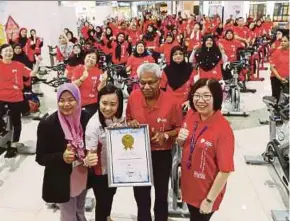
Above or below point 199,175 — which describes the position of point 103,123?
above

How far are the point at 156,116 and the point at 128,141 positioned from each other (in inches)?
10.6

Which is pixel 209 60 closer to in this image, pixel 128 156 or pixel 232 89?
pixel 232 89

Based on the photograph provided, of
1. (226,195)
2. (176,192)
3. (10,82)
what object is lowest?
(226,195)

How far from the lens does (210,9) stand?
1534cm

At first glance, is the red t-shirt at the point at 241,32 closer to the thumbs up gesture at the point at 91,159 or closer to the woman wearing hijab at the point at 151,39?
the woman wearing hijab at the point at 151,39

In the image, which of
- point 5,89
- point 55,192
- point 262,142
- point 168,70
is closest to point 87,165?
point 55,192

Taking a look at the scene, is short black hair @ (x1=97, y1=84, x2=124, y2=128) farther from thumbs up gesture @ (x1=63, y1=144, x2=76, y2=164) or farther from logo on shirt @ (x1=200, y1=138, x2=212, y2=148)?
logo on shirt @ (x1=200, y1=138, x2=212, y2=148)

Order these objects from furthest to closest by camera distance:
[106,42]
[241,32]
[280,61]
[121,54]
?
[241,32] < [106,42] < [121,54] < [280,61]

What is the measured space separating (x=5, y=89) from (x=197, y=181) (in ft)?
9.88

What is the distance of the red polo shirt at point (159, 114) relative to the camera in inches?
80.9

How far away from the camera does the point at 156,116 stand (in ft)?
6.74

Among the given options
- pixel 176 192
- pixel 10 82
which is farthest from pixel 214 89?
pixel 10 82

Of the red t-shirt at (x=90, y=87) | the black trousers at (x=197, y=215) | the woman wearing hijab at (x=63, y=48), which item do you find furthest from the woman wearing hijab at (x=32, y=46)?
the black trousers at (x=197, y=215)

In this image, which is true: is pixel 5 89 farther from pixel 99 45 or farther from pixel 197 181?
pixel 99 45
